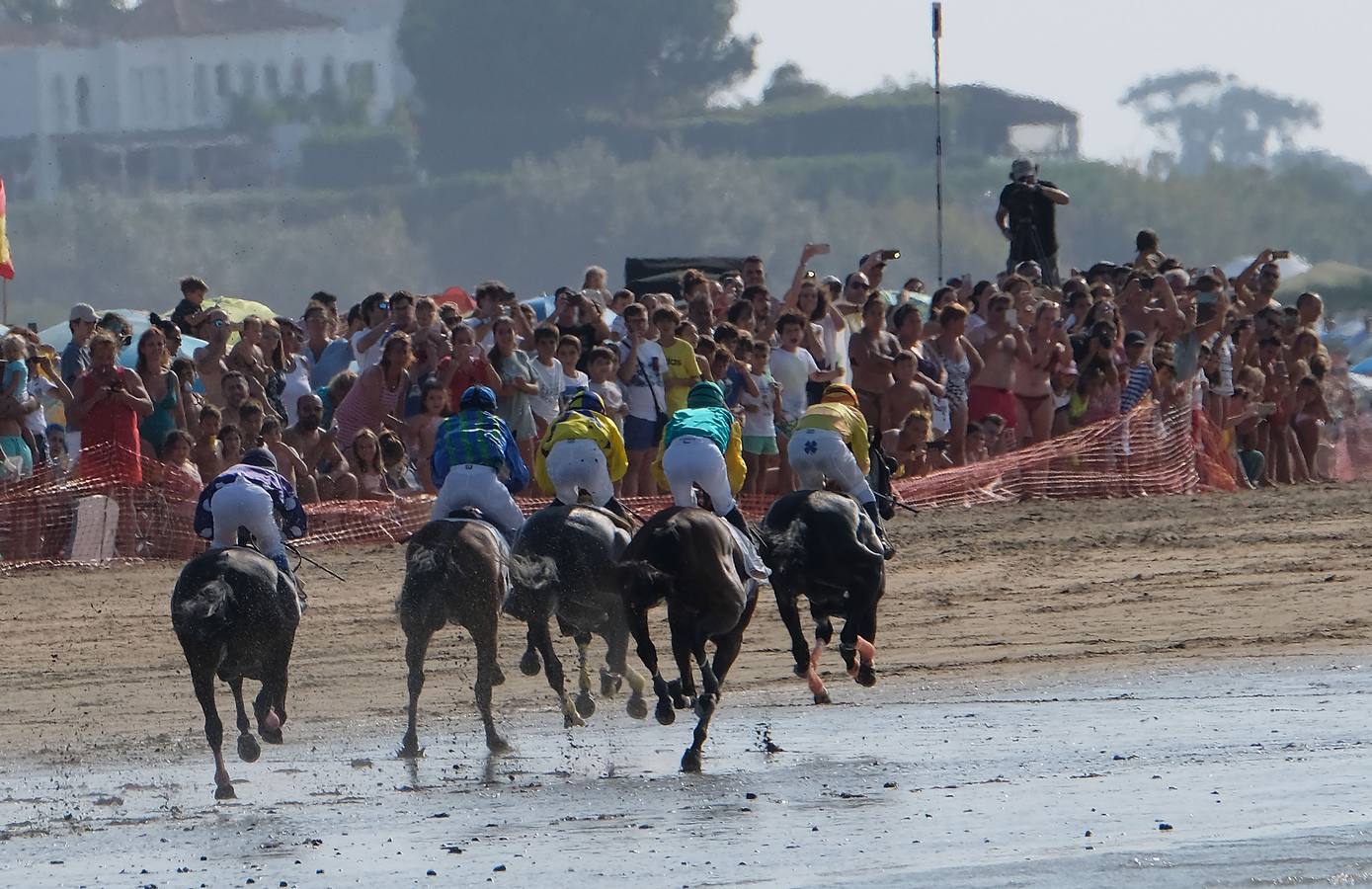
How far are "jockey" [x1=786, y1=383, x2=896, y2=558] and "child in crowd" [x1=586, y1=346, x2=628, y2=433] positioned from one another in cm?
349

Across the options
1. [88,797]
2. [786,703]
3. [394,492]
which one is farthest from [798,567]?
[394,492]

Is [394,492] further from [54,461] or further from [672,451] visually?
[672,451]

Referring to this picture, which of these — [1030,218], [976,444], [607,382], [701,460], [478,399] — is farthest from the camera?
[1030,218]

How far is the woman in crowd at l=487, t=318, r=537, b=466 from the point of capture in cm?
1717

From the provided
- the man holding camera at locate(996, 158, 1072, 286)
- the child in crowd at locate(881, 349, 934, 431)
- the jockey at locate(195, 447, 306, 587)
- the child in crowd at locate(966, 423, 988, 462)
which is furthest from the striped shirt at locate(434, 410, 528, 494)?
the man holding camera at locate(996, 158, 1072, 286)

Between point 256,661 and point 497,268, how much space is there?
6195 cm

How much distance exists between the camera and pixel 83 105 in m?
77.0

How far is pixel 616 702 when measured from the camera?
1370cm

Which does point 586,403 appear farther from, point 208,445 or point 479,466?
point 208,445

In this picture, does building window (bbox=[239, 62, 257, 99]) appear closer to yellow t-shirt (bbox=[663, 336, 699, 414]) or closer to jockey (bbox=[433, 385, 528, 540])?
yellow t-shirt (bbox=[663, 336, 699, 414])

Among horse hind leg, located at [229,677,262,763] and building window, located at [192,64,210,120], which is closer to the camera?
horse hind leg, located at [229,677,262,763]

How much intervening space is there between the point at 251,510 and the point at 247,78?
68.0m

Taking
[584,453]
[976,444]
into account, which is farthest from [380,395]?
[976,444]

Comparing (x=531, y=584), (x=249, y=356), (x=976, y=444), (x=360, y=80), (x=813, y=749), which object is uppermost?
(x=360, y=80)
